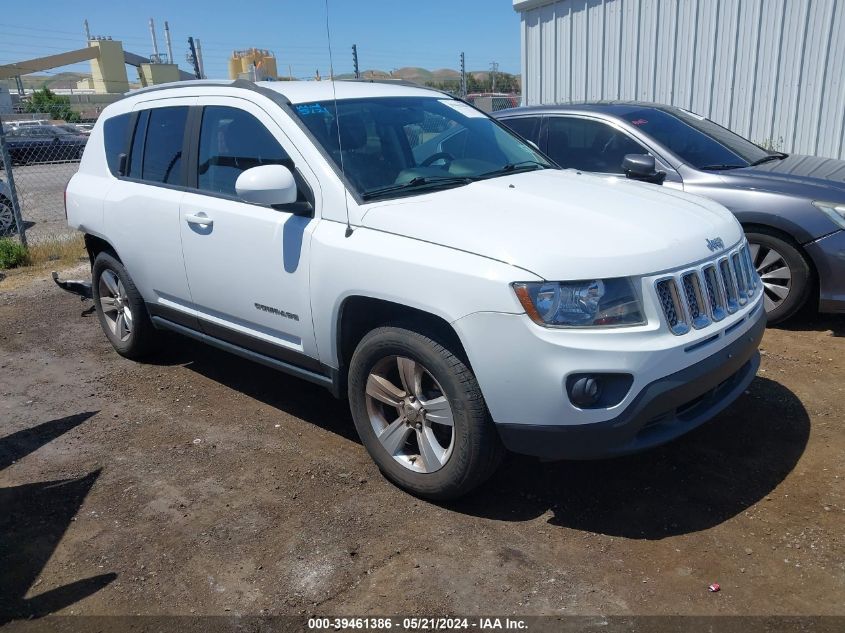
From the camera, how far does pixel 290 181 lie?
11.8 feet

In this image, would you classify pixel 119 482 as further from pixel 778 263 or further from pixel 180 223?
pixel 778 263

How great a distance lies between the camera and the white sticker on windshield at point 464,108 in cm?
470

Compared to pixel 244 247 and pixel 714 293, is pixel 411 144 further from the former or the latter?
pixel 714 293

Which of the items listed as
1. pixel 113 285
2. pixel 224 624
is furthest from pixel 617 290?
pixel 113 285

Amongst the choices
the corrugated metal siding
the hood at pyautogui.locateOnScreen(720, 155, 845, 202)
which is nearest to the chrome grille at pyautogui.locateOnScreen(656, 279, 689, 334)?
the hood at pyautogui.locateOnScreen(720, 155, 845, 202)

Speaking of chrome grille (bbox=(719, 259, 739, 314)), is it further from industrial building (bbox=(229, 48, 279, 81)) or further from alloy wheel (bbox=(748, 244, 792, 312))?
industrial building (bbox=(229, 48, 279, 81))

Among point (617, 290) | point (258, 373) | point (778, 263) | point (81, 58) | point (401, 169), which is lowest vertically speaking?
point (258, 373)

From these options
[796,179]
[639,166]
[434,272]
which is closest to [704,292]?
[434,272]

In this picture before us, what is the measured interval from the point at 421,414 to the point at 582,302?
966mm

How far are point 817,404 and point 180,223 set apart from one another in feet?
13.2

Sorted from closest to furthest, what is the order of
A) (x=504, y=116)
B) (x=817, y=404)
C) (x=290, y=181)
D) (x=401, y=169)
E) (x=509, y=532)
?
(x=509, y=532) < (x=290, y=181) < (x=401, y=169) < (x=817, y=404) < (x=504, y=116)

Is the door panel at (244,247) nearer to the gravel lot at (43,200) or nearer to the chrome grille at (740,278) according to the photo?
the chrome grille at (740,278)

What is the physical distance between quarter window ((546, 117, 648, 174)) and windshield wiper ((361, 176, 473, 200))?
2.68 meters

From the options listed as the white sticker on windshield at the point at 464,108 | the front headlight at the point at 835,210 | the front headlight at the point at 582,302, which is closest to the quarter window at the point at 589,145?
the front headlight at the point at 835,210
